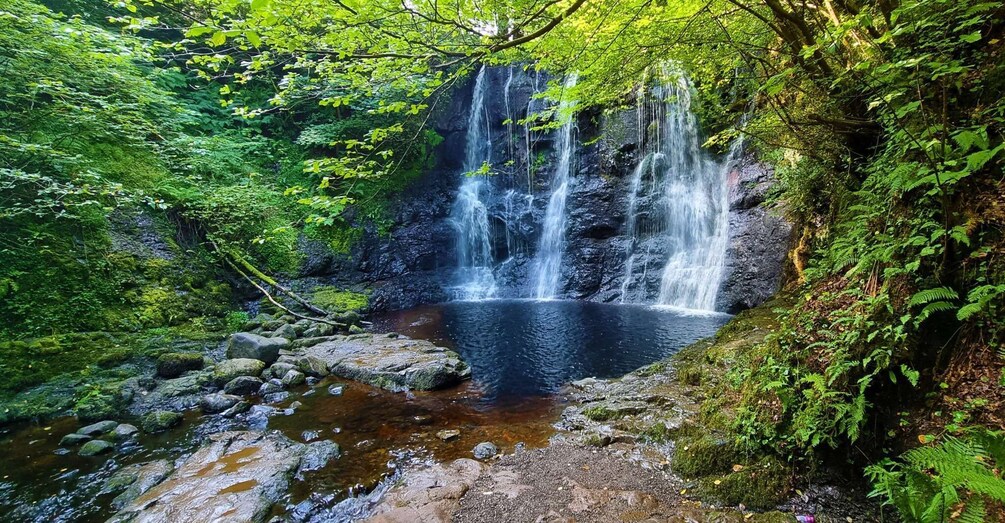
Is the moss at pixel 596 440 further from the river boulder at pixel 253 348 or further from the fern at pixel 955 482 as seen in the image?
the river boulder at pixel 253 348

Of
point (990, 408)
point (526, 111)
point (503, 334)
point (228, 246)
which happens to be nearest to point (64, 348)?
point (228, 246)

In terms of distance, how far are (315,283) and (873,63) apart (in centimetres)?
1416

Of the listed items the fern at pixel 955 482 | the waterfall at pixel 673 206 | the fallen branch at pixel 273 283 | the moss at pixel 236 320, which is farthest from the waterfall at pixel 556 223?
the fern at pixel 955 482

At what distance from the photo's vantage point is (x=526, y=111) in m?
18.3

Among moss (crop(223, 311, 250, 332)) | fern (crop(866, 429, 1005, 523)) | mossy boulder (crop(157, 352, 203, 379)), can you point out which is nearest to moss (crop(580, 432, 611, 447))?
fern (crop(866, 429, 1005, 523))

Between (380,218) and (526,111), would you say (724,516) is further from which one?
(526,111)

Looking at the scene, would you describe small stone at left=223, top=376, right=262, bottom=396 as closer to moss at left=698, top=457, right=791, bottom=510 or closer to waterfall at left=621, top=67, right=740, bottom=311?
moss at left=698, top=457, right=791, bottom=510

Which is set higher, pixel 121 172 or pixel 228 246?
pixel 121 172

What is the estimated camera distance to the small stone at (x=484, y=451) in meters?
4.37

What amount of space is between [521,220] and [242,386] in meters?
12.2

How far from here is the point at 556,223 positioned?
16422mm

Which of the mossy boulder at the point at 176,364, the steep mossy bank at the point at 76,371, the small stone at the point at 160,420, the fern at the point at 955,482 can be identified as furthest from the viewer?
the mossy boulder at the point at 176,364

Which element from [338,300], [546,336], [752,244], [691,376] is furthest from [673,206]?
[338,300]

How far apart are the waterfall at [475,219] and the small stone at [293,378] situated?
8.91 meters
